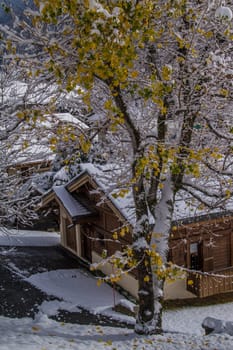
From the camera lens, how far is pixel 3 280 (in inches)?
795

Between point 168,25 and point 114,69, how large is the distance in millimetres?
2494

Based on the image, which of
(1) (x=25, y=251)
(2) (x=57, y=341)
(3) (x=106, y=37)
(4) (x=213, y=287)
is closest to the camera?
(3) (x=106, y=37)

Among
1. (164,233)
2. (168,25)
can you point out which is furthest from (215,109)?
(164,233)

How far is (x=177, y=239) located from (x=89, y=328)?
6.74 metres

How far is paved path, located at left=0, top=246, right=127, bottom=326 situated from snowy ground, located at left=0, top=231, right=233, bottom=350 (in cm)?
44

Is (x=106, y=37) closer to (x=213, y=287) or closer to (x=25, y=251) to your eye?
(x=213, y=287)

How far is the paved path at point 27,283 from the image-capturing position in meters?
16.4

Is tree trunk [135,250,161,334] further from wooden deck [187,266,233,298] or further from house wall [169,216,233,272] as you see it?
house wall [169,216,233,272]

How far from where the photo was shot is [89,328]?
1227 centimetres

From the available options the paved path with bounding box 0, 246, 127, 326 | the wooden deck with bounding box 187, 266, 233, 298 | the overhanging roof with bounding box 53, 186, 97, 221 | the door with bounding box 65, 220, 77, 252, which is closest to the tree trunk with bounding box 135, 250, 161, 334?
the paved path with bounding box 0, 246, 127, 326

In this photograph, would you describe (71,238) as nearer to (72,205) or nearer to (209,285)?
(72,205)

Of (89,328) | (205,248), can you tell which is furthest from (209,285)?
(89,328)

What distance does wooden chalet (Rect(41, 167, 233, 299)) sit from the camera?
57.9 ft

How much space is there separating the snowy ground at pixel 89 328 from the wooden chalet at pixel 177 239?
1.02m
